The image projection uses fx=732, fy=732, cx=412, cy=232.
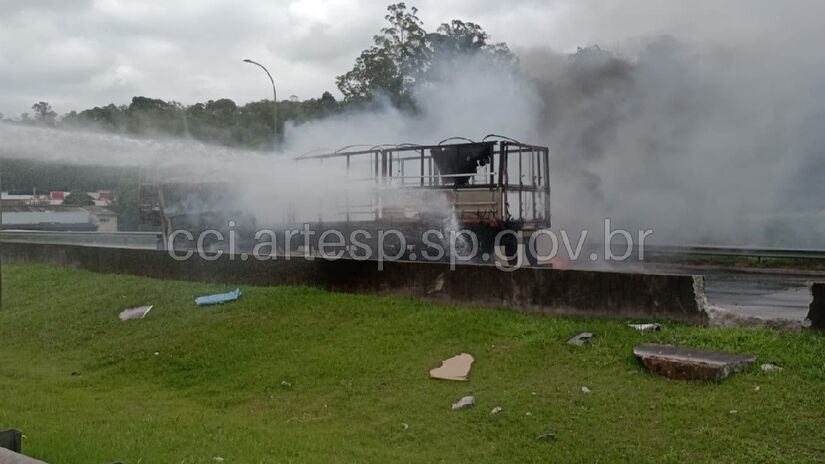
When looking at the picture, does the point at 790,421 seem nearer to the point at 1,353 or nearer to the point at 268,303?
the point at 268,303

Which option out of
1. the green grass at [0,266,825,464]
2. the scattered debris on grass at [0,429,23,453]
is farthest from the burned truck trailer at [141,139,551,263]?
the scattered debris on grass at [0,429,23,453]

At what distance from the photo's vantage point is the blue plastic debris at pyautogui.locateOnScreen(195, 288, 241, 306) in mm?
12199

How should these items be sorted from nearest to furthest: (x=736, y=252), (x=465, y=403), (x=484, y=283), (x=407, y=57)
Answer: (x=465, y=403), (x=484, y=283), (x=736, y=252), (x=407, y=57)

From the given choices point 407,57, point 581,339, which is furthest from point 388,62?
point 581,339

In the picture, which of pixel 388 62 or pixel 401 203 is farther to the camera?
pixel 388 62

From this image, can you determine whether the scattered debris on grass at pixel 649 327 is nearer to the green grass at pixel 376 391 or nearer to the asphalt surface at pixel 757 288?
the green grass at pixel 376 391

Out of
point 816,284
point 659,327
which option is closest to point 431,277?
point 659,327

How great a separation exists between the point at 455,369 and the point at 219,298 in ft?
17.7

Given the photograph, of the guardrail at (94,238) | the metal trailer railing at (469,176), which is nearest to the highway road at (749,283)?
the guardrail at (94,238)

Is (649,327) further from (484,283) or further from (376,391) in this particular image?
(376,391)

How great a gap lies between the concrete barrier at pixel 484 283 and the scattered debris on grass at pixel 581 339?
76 centimetres

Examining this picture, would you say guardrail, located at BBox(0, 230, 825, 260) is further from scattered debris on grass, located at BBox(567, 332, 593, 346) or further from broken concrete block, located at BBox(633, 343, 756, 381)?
broken concrete block, located at BBox(633, 343, 756, 381)

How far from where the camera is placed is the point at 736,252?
63.5ft

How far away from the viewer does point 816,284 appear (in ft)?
26.0
